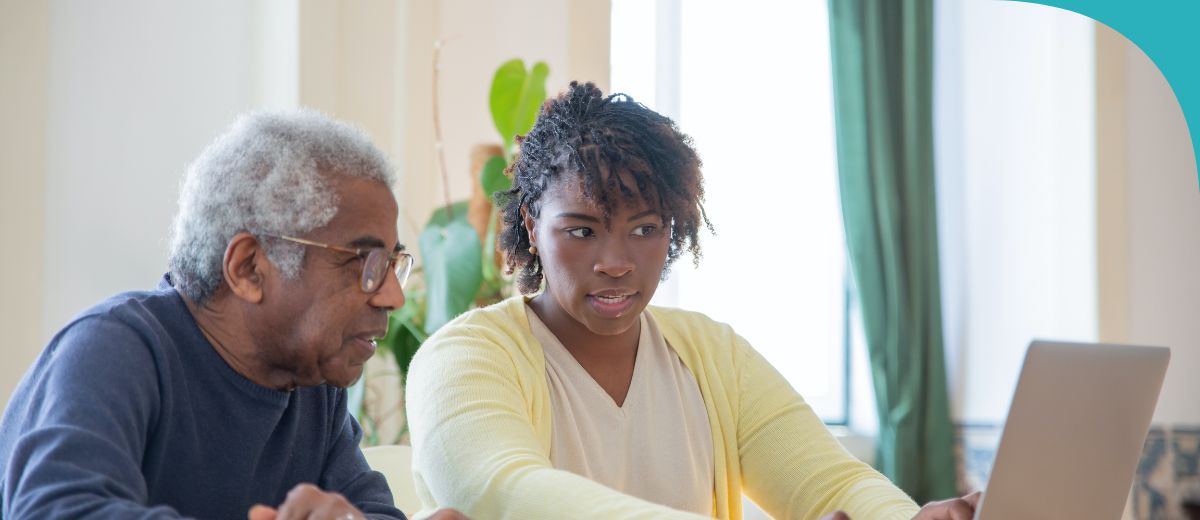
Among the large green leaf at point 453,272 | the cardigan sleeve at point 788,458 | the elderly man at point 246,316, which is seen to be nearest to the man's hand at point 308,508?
the elderly man at point 246,316

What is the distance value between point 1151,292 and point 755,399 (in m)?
2.68

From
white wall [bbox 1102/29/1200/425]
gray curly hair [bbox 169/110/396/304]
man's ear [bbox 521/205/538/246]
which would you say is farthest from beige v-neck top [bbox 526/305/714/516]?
white wall [bbox 1102/29/1200/425]

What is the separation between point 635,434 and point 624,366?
0.38 ft

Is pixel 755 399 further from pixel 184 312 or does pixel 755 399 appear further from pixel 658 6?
pixel 658 6

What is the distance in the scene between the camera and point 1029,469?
51.0 inches

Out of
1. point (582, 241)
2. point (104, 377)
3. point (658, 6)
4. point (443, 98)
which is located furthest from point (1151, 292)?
point (104, 377)

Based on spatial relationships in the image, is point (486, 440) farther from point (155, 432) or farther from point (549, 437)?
point (155, 432)

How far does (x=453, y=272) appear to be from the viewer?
2.99 m

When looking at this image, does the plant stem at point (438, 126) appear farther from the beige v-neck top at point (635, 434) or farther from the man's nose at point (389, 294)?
the man's nose at point (389, 294)

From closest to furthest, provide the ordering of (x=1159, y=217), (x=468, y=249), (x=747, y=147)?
(x=468, y=249) < (x=1159, y=217) < (x=747, y=147)

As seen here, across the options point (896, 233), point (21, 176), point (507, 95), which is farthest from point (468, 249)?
point (896, 233)

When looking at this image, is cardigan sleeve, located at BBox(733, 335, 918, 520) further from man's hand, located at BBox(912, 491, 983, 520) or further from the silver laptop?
Answer: the silver laptop

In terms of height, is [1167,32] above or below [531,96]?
above

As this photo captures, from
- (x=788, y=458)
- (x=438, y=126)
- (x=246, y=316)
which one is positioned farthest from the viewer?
(x=438, y=126)
